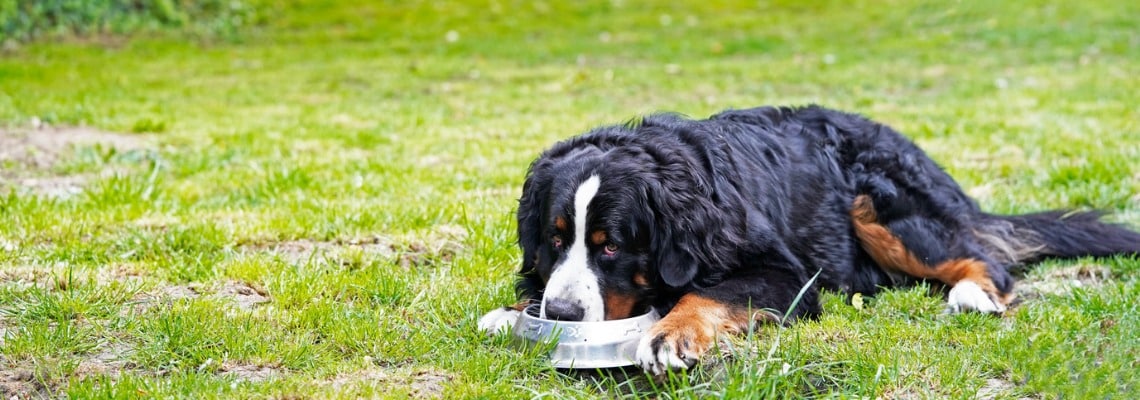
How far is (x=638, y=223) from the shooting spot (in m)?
3.85

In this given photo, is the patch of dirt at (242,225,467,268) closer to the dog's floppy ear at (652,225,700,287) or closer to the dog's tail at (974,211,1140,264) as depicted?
the dog's floppy ear at (652,225,700,287)

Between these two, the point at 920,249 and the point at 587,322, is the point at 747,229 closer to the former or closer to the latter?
the point at 587,322

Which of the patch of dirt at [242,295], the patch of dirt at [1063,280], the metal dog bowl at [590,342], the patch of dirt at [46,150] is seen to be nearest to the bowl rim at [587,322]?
the metal dog bowl at [590,342]

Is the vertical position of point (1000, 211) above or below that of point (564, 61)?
above

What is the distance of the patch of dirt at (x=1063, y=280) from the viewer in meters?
4.56

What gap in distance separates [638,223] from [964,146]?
519cm

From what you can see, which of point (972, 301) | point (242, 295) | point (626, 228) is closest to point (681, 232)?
point (626, 228)

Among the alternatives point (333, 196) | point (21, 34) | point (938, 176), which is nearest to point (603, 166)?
point (938, 176)

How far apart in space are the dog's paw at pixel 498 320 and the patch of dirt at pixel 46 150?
3561 mm

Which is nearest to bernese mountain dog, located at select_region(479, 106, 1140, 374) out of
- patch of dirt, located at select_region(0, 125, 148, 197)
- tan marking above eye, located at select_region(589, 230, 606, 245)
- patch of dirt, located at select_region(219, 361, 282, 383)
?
tan marking above eye, located at select_region(589, 230, 606, 245)

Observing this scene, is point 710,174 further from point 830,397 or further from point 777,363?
point 830,397

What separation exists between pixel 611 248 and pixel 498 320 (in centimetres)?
54

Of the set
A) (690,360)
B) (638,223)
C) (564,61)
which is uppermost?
(638,223)

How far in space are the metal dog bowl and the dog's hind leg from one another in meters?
1.67
